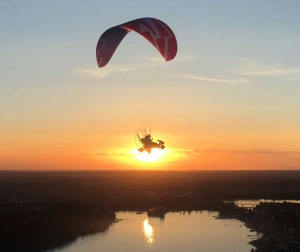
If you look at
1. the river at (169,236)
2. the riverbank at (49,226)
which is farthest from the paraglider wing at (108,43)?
the riverbank at (49,226)

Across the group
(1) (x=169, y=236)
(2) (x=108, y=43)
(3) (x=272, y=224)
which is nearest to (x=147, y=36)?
(2) (x=108, y=43)

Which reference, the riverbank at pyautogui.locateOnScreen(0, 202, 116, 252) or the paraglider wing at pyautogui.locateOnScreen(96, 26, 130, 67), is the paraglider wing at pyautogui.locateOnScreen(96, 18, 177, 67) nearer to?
the paraglider wing at pyautogui.locateOnScreen(96, 26, 130, 67)

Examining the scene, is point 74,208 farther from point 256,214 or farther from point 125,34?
point 125,34

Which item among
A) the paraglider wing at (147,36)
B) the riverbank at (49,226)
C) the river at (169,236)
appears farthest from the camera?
the river at (169,236)

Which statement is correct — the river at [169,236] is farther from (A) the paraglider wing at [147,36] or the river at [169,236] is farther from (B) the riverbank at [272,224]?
(A) the paraglider wing at [147,36]

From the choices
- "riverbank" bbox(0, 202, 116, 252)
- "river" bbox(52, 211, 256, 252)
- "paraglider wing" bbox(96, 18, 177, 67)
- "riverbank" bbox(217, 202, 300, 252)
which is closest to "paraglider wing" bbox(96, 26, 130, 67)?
"paraglider wing" bbox(96, 18, 177, 67)

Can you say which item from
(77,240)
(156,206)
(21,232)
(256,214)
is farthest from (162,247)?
(156,206)
